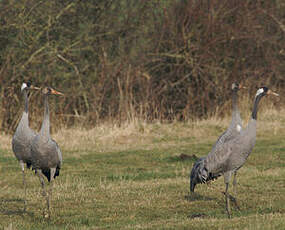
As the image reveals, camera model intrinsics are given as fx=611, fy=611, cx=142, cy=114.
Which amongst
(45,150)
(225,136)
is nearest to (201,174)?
(225,136)

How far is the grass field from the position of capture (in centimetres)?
793

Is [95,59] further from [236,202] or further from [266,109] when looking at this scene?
[236,202]

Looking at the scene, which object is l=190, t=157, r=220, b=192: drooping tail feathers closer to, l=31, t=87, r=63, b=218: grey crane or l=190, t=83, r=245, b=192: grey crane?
l=190, t=83, r=245, b=192: grey crane

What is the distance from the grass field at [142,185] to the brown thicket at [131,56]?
1852mm

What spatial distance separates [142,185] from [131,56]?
1039 centimetres

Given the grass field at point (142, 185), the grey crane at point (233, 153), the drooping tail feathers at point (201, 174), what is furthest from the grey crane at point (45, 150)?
the grey crane at point (233, 153)

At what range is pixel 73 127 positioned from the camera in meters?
18.5

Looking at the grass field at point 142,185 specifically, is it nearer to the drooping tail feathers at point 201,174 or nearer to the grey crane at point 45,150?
the drooping tail feathers at point 201,174

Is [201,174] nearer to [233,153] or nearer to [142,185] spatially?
[233,153]

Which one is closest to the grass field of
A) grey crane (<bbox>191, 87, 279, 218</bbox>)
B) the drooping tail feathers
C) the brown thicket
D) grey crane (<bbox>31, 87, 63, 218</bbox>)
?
the drooping tail feathers

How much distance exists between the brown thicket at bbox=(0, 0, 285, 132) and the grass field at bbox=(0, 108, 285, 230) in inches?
72.9

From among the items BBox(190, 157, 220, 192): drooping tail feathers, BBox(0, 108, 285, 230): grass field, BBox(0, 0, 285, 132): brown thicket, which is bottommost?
BBox(0, 108, 285, 230): grass field

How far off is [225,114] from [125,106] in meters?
3.95

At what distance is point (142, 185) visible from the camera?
10.7m
